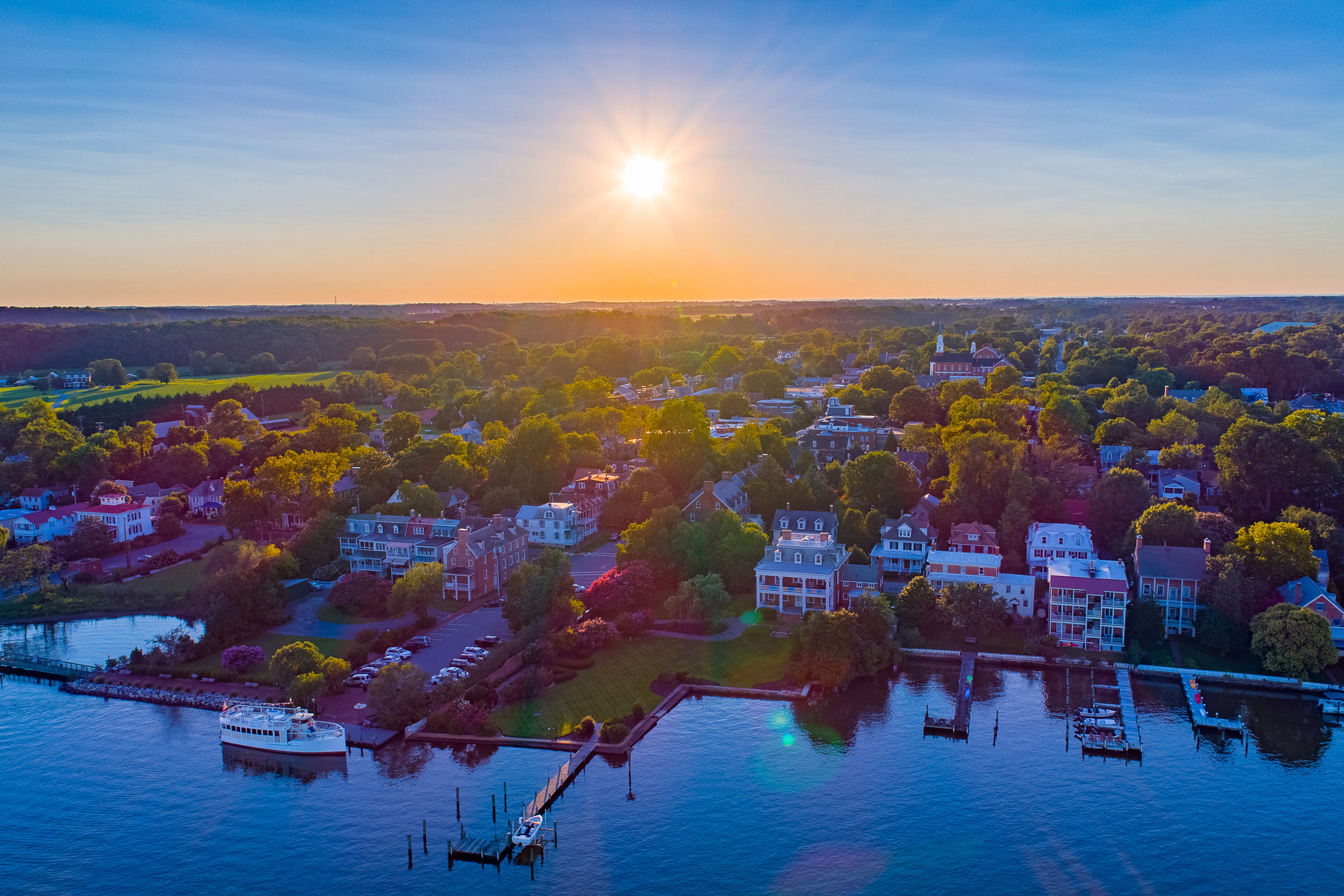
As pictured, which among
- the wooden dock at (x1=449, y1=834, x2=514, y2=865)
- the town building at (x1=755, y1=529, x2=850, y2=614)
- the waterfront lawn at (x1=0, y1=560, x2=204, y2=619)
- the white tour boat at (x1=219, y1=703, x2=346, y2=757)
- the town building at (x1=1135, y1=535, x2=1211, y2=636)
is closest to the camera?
the wooden dock at (x1=449, y1=834, x2=514, y2=865)

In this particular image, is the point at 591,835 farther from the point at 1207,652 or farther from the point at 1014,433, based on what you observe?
the point at 1014,433

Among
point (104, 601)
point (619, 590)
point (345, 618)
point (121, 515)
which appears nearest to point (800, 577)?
point (619, 590)

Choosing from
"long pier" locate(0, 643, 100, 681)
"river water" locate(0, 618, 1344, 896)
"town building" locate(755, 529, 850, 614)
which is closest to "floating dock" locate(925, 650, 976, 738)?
"river water" locate(0, 618, 1344, 896)

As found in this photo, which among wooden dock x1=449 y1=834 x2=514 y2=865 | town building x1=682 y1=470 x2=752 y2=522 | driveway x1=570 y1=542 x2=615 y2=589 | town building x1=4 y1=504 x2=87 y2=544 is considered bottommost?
wooden dock x1=449 y1=834 x2=514 y2=865

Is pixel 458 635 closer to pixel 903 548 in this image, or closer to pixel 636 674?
pixel 636 674

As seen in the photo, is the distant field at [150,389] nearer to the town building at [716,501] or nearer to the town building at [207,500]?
the town building at [207,500]

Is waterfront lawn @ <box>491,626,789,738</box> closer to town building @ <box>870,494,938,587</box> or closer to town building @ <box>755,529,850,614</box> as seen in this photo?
town building @ <box>755,529,850,614</box>

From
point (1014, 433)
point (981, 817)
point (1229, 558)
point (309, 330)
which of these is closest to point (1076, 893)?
point (981, 817)
